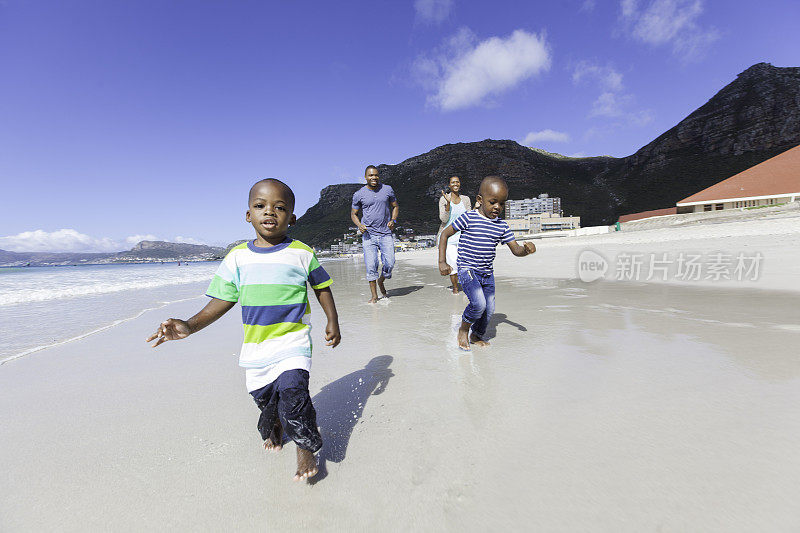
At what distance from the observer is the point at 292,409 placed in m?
1.52

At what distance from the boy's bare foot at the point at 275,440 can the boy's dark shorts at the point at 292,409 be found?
0.02 metres

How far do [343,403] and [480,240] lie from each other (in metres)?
1.87

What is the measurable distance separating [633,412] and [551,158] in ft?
519

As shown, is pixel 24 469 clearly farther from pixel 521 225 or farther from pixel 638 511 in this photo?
pixel 521 225

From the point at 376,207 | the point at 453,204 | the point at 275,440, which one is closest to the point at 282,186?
the point at 275,440

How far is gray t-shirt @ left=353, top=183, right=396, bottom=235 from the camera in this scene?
18.8 ft

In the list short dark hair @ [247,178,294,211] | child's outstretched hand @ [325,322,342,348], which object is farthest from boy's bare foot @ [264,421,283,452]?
short dark hair @ [247,178,294,211]

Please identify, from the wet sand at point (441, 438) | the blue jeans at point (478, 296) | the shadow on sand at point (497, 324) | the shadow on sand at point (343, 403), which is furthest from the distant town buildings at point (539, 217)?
the shadow on sand at point (343, 403)

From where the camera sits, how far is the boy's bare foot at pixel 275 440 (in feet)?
5.54

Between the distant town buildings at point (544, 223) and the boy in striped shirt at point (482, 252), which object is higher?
the distant town buildings at point (544, 223)

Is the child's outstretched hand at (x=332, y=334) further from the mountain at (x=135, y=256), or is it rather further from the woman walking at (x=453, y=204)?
the mountain at (x=135, y=256)

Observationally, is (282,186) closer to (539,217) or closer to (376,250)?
(376,250)

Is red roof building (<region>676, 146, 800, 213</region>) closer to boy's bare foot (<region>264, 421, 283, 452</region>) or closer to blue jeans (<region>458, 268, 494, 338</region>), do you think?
blue jeans (<region>458, 268, 494, 338</region>)

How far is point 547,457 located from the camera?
1.45 m
